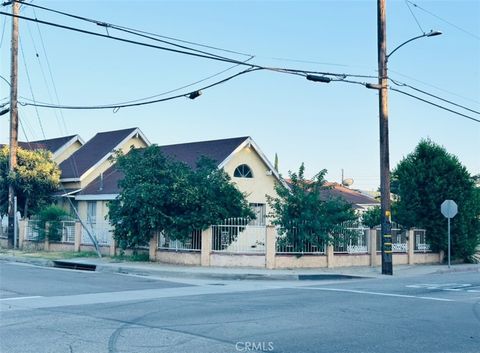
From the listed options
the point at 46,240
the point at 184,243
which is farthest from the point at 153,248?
the point at 46,240

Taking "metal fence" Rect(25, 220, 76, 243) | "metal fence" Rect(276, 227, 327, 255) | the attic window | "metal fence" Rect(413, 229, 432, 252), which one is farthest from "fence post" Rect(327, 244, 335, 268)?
"metal fence" Rect(25, 220, 76, 243)

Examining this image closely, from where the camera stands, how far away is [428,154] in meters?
28.6

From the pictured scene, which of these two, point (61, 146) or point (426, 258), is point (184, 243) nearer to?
point (426, 258)

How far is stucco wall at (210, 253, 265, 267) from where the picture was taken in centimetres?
2219

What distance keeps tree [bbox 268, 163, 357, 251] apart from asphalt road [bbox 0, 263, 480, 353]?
4.92m

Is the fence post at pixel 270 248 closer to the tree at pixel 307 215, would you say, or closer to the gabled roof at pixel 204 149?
the tree at pixel 307 215

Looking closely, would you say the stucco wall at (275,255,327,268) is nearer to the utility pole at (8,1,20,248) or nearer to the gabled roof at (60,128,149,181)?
the utility pole at (8,1,20,248)

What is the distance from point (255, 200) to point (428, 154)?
29.1ft

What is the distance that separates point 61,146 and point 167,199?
2180 cm

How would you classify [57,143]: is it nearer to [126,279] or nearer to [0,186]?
[0,186]

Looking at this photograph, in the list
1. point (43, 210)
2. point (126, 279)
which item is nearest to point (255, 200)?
point (43, 210)

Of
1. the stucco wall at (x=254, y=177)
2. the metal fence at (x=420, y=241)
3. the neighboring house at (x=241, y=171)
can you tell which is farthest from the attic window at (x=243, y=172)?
the metal fence at (x=420, y=241)

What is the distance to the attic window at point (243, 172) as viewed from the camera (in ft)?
103

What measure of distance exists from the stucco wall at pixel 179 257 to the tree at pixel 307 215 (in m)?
3.26
